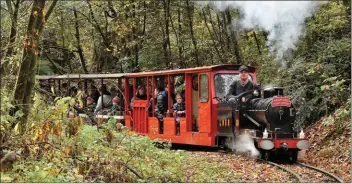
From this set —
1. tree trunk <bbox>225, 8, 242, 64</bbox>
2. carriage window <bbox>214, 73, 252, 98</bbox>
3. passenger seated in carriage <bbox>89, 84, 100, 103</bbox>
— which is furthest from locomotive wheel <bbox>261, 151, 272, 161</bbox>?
passenger seated in carriage <bbox>89, 84, 100, 103</bbox>

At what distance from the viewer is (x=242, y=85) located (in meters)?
12.2

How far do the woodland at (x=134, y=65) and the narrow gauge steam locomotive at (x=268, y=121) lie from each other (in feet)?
3.98

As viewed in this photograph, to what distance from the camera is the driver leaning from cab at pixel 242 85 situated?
12094 mm

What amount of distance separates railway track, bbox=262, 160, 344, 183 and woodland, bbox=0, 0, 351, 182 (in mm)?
513

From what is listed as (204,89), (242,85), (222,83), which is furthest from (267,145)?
(204,89)

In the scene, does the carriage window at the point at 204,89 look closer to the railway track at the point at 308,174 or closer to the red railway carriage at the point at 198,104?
the red railway carriage at the point at 198,104

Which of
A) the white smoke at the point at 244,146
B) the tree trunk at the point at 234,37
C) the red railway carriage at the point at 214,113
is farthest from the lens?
the tree trunk at the point at 234,37

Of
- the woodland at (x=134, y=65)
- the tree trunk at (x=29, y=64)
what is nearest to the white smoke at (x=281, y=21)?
the woodland at (x=134, y=65)

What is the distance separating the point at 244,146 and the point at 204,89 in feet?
6.30

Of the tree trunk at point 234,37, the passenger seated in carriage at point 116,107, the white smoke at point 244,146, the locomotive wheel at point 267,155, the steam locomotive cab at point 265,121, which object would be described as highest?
the tree trunk at point 234,37

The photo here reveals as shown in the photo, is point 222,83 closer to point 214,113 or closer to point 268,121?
point 214,113

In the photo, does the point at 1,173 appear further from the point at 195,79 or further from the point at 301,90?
the point at 301,90

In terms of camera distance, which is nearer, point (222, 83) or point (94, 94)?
point (222, 83)

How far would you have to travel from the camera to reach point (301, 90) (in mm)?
14586
